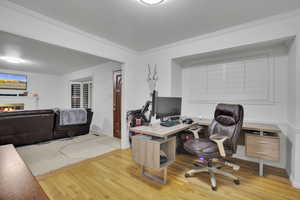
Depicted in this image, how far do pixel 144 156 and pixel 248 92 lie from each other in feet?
7.50

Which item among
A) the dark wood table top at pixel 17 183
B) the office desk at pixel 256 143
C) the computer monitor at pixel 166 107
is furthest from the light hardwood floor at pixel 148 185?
the dark wood table top at pixel 17 183

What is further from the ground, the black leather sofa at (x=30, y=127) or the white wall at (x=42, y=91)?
the white wall at (x=42, y=91)

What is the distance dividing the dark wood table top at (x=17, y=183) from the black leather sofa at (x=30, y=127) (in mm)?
2919

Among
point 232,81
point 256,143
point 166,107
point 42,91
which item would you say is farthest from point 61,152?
point 42,91

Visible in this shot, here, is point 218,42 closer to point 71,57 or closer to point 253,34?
point 253,34

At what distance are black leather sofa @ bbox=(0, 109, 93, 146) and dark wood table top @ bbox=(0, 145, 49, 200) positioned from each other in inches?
115

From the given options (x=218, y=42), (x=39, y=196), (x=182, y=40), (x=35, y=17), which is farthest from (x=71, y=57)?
(x=39, y=196)

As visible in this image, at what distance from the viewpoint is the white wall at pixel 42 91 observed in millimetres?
5887

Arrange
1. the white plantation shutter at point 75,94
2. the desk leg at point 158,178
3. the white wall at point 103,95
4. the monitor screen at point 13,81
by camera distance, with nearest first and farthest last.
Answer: the desk leg at point 158,178, the white wall at point 103,95, the monitor screen at point 13,81, the white plantation shutter at point 75,94

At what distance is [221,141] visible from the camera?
5.93 ft

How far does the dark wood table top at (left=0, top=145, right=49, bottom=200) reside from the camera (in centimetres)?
59

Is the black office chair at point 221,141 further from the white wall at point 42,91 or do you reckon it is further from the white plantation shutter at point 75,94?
the white wall at point 42,91

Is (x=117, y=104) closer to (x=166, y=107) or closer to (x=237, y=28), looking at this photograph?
(x=166, y=107)

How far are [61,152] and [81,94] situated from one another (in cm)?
376
